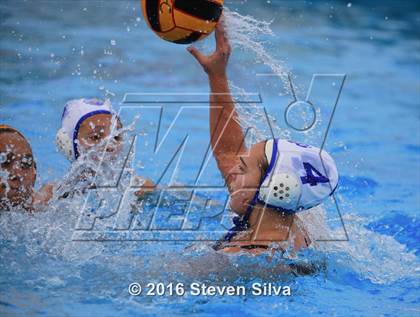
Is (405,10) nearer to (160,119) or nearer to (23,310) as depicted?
(160,119)

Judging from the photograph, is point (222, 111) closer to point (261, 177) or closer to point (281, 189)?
point (261, 177)

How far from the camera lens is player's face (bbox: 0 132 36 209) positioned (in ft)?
13.4

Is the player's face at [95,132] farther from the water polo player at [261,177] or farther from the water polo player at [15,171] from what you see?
the water polo player at [261,177]

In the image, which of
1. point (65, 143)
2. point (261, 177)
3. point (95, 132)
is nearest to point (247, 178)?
point (261, 177)

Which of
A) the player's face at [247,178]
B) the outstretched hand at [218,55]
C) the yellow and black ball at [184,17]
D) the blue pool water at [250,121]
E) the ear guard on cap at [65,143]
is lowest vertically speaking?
the blue pool water at [250,121]

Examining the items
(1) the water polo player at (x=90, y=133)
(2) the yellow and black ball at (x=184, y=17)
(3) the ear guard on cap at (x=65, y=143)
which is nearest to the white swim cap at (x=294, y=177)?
(2) the yellow and black ball at (x=184, y=17)

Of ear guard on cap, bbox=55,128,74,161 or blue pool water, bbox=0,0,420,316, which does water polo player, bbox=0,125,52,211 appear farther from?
ear guard on cap, bbox=55,128,74,161

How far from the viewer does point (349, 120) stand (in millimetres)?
6945

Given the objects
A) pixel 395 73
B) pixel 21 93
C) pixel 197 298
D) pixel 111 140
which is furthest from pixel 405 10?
pixel 197 298

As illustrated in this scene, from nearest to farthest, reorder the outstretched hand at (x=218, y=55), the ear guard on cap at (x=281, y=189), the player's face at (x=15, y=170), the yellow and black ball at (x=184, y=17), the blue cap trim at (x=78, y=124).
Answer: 1. the ear guard on cap at (x=281, y=189)
2. the yellow and black ball at (x=184, y=17)
3. the outstretched hand at (x=218, y=55)
4. the player's face at (x=15, y=170)
5. the blue cap trim at (x=78, y=124)

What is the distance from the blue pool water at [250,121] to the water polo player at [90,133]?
0.88 ft

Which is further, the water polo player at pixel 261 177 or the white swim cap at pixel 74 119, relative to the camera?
the white swim cap at pixel 74 119

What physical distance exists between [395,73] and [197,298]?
5056mm

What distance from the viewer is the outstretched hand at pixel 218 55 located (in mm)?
3773
